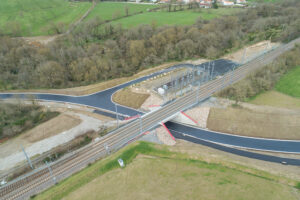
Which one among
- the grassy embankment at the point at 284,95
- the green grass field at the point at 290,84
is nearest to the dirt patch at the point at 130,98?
the grassy embankment at the point at 284,95

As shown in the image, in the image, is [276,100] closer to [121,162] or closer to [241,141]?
[241,141]

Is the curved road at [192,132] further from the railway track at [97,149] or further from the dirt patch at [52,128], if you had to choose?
the dirt patch at [52,128]

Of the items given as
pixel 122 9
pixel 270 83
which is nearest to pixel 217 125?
pixel 270 83

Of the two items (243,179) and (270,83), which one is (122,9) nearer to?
(270,83)

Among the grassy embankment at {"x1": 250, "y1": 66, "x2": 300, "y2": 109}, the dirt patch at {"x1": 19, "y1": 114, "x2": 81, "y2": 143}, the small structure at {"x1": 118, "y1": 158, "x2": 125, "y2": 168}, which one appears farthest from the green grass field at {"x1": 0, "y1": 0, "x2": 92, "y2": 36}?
the grassy embankment at {"x1": 250, "y1": 66, "x2": 300, "y2": 109}

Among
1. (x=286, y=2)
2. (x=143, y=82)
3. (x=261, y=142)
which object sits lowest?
(x=261, y=142)

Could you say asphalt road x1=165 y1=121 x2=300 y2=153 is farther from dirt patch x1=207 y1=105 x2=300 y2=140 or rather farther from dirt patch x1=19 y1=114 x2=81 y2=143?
dirt patch x1=19 y1=114 x2=81 y2=143

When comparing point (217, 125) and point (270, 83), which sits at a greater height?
point (270, 83)
